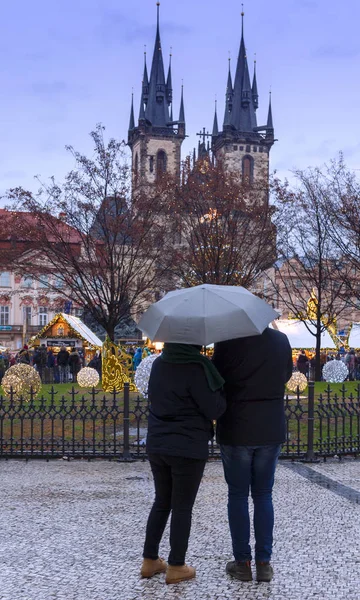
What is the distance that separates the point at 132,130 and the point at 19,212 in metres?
80.9

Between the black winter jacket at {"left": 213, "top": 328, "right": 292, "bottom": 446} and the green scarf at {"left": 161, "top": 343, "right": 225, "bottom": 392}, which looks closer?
the green scarf at {"left": 161, "top": 343, "right": 225, "bottom": 392}

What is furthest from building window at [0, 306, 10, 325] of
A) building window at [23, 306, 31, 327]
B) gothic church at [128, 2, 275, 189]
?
gothic church at [128, 2, 275, 189]

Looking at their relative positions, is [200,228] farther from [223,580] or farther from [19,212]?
[223,580]

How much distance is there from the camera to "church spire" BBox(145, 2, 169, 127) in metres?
96.5

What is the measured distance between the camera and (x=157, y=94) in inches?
3858

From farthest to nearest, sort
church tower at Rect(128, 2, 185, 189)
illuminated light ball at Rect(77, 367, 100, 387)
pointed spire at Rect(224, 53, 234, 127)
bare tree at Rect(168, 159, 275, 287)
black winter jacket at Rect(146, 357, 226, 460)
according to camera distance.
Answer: church tower at Rect(128, 2, 185, 189), pointed spire at Rect(224, 53, 234, 127), bare tree at Rect(168, 159, 275, 287), illuminated light ball at Rect(77, 367, 100, 387), black winter jacket at Rect(146, 357, 226, 460)

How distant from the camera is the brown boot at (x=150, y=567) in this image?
5434 millimetres

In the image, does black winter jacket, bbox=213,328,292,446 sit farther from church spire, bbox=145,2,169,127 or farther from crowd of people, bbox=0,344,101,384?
church spire, bbox=145,2,169,127

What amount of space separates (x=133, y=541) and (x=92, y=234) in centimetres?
1964

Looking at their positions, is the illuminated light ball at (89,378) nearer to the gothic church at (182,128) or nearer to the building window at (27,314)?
the building window at (27,314)

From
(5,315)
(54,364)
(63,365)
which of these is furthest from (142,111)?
(63,365)

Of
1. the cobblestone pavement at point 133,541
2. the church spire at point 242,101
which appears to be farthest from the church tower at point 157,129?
the cobblestone pavement at point 133,541

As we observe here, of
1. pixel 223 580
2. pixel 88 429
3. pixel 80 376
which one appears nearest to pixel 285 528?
pixel 223 580

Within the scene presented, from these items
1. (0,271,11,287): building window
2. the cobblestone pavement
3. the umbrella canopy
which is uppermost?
(0,271,11,287): building window
